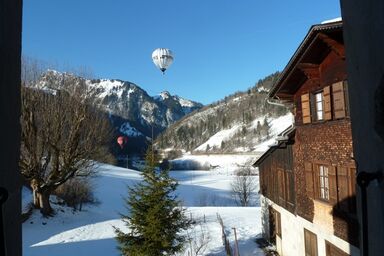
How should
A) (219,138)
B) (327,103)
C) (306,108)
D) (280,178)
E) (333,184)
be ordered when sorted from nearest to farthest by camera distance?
(333,184) → (327,103) → (306,108) → (280,178) → (219,138)

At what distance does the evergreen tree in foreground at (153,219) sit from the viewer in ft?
46.0

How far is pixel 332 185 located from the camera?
11328 mm

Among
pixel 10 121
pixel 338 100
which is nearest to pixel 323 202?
pixel 338 100

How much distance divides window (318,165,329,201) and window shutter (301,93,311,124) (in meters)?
1.70

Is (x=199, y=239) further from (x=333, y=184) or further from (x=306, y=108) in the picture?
(x=333, y=184)

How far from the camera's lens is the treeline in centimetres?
13300

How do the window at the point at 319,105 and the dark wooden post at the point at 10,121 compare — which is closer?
the dark wooden post at the point at 10,121

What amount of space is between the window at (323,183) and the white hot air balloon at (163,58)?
9.65m

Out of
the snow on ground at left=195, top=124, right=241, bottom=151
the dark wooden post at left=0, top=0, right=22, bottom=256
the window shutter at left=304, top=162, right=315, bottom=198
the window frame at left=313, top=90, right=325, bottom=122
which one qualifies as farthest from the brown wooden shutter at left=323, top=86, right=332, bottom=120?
the snow on ground at left=195, top=124, right=241, bottom=151

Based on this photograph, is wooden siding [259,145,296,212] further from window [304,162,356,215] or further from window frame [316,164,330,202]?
window frame [316,164,330,202]

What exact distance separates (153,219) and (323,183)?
5965mm

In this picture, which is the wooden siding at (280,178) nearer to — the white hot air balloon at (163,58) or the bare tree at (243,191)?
the white hot air balloon at (163,58)

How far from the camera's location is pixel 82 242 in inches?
754

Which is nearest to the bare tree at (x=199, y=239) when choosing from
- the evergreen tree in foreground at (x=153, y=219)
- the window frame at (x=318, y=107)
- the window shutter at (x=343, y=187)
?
the evergreen tree in foreground at (x=153, y=219)
